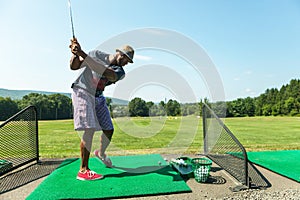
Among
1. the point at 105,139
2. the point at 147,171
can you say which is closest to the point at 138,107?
the point at 105,139

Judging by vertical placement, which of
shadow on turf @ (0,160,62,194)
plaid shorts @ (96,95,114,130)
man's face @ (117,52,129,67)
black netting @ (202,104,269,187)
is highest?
man's face @ (117,52,129,67)

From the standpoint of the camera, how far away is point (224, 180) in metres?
3.61

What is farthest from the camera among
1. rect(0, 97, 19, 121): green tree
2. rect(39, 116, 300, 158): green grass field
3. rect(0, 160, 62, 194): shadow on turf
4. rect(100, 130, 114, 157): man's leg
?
rect(0, 97, 19, 121): green tree

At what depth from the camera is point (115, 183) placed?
334cm

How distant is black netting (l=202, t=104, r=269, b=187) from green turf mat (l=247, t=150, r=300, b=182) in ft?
1.25

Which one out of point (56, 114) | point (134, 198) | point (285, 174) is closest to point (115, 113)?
point (134, 198)

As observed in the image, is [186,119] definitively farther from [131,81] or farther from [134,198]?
[134,198]

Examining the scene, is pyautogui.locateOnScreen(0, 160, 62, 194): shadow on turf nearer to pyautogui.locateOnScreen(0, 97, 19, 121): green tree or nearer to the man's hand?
the man's hand

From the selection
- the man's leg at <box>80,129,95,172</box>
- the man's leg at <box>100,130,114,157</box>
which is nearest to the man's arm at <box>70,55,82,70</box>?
the man's leg at <box>80,129,95,172</box>

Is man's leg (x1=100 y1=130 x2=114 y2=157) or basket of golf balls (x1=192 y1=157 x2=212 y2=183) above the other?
man's leg (x1=100 y1=130 x2=114 y2=157)

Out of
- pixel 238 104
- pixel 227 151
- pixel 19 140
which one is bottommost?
pixel 227 151

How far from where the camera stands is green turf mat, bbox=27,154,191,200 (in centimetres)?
297

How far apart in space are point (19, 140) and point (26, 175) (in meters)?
0.76

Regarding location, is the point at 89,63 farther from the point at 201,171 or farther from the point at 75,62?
→ the point at 201,171
